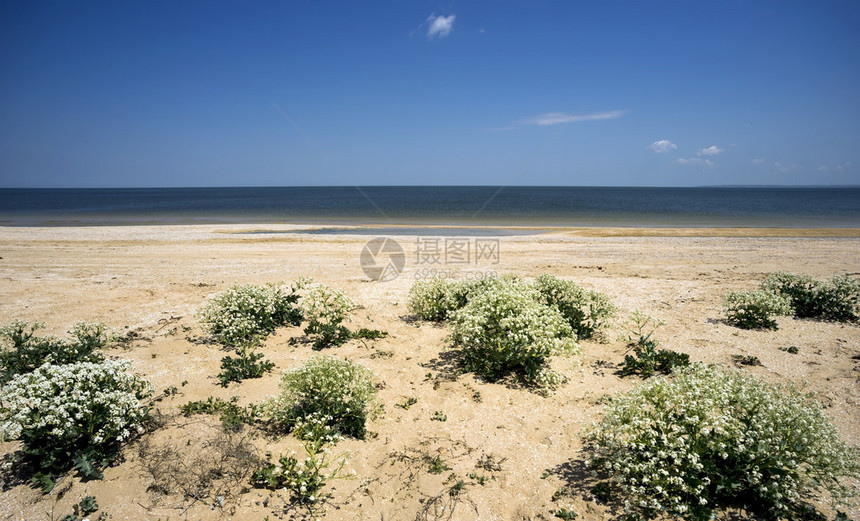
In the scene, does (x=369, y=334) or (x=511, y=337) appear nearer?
(x=511, y=337)

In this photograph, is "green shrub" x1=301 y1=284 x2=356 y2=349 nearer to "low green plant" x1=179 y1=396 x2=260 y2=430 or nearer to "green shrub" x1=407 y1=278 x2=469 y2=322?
"green shrub" x1=407 y1=278 x2=469 y2=322

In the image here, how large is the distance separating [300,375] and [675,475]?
4195 millimetres

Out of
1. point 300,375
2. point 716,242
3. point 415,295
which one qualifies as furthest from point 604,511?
point 716,242

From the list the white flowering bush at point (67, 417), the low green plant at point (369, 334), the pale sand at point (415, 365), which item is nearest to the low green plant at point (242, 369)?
the pale sand at point (415, 365)

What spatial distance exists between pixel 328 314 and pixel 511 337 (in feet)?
12.3

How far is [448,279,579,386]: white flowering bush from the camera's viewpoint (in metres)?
6.13

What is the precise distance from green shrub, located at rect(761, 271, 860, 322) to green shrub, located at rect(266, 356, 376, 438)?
962 centimetres

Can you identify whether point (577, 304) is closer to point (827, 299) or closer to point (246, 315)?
point (827, 299)

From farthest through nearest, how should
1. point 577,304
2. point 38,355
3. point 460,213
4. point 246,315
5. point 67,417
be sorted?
point 460,213
point 577,304
point 246,315
point 38,355
point 67,417

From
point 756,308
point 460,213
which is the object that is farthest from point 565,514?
point 460,213

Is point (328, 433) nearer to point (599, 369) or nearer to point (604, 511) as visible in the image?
point (604, 511)

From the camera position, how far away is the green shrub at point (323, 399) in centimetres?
503

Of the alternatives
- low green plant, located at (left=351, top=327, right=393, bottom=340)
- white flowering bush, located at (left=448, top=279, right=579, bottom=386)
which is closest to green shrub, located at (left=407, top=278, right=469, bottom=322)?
low green plant, located at (left=351, top=327, right=393, bottom=340)

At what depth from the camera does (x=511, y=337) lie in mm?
6219
